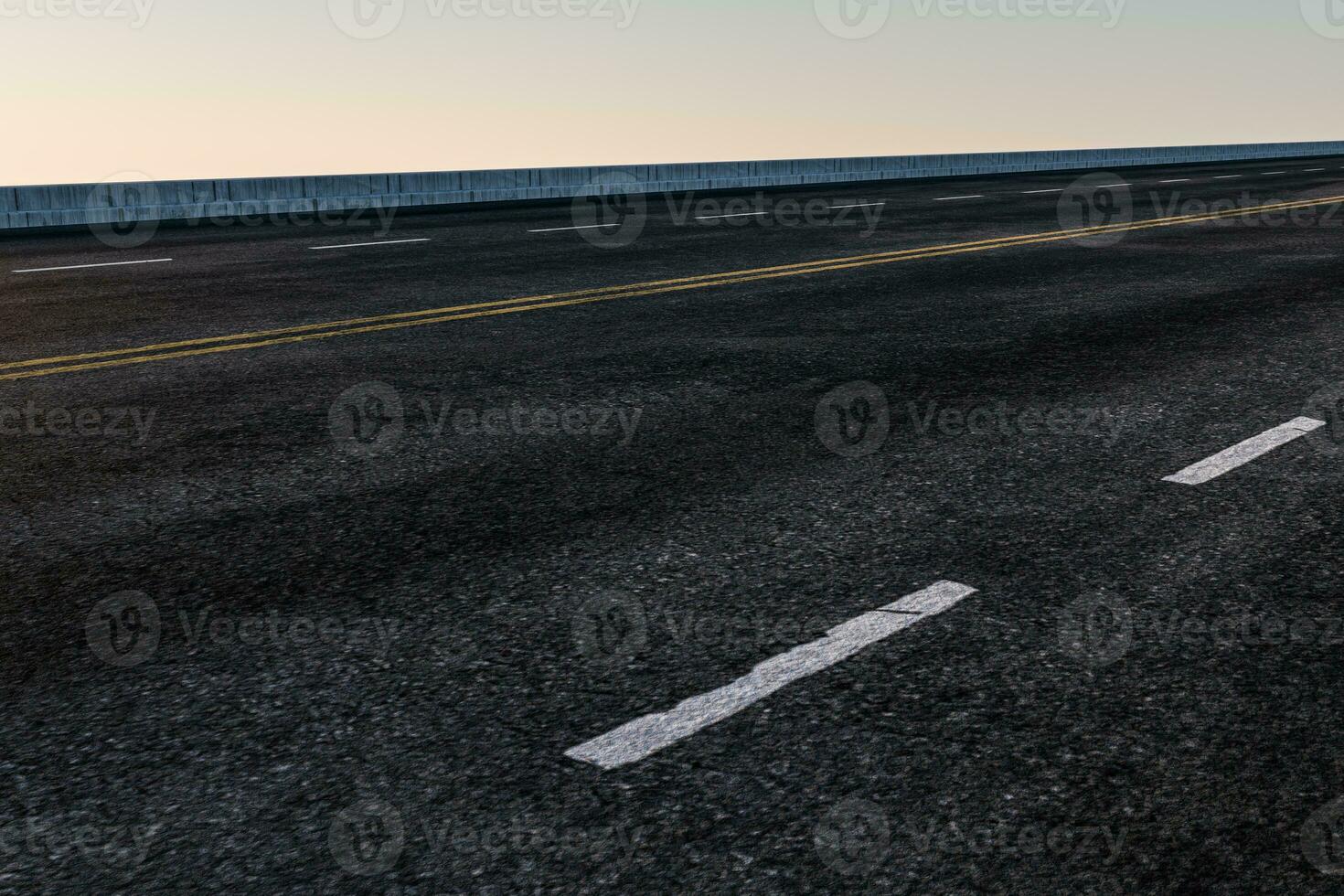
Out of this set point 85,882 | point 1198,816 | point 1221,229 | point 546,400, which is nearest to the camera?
point 85,882

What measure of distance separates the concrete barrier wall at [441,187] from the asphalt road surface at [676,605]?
997 centimetres

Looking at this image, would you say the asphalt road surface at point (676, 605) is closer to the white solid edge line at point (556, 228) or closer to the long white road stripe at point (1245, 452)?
the long white road stripe at point (1245, 452)

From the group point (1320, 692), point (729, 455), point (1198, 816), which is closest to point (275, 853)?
point (1198, 816)

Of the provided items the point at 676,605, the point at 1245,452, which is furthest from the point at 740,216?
the point at 676,605

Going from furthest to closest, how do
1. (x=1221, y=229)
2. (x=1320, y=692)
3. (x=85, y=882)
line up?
(x=1221, y=229), (x=1320, y=692), (x=85, y=882)

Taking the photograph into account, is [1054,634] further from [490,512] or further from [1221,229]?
[1221,229]

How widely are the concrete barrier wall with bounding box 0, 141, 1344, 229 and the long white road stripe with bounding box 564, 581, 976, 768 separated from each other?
1727 centimetres

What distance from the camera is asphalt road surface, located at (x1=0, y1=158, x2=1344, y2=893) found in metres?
3.00

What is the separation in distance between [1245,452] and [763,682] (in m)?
3.29

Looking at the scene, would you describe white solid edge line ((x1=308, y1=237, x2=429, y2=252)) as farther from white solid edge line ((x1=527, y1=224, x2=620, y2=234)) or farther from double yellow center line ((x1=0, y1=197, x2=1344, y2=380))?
double yellow center line ((x1=0, y1=197, x2=1344, y2=380))

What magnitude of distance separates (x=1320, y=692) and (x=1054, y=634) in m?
0.72

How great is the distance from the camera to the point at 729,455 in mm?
6133

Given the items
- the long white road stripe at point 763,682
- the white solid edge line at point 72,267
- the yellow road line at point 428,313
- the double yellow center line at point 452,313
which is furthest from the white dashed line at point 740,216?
the long white road stripe at point 763,682

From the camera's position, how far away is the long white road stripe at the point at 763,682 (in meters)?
3.37
